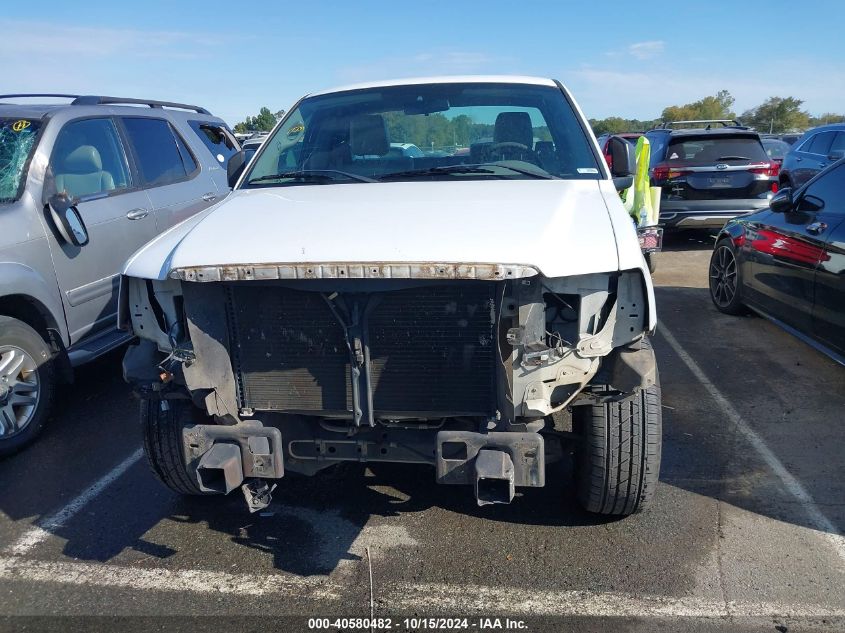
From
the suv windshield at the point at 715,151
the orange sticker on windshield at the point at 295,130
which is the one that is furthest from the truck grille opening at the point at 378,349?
the suv windshield at the point at 715,151

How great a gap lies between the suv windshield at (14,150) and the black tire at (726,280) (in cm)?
588

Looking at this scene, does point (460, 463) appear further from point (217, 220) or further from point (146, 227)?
point (146, 227)

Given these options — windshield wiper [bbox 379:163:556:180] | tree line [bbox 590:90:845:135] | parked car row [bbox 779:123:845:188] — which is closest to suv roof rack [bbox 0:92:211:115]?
windshield wiper [bbox 379:163:556:180]

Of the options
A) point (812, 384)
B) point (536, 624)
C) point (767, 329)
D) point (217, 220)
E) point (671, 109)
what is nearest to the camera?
point (536, 624)

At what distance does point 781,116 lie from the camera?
58.7 metres

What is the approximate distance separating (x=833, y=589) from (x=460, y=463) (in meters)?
1.68

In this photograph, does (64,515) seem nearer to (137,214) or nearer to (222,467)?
(222,467)

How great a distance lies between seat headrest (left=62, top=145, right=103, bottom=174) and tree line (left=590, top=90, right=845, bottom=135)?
51.0 metres

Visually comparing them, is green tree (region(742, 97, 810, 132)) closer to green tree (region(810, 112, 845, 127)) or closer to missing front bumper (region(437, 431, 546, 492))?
green tree (region(810, 112, 845, 127))

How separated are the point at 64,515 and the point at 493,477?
2.41 metres

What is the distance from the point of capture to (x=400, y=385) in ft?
9.07

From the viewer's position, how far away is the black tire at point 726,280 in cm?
650

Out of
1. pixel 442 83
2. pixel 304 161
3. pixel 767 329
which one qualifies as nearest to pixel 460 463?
pixel 304 161

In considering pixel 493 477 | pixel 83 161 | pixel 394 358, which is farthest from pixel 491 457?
pixel 83 161
